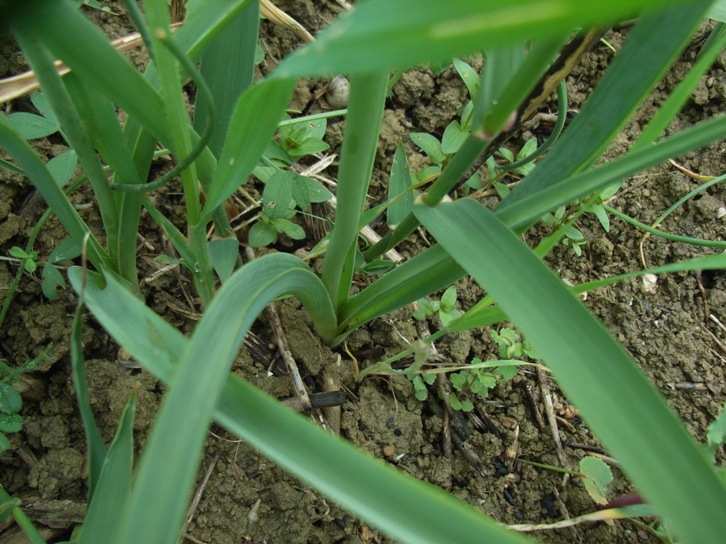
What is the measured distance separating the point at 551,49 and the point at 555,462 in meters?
→ 0.94

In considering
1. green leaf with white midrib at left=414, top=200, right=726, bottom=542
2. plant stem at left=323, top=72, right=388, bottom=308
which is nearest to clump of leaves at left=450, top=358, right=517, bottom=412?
plant stem at left=323, top=72, right=388, bottom=308

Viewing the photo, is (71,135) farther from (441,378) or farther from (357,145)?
(441,378)

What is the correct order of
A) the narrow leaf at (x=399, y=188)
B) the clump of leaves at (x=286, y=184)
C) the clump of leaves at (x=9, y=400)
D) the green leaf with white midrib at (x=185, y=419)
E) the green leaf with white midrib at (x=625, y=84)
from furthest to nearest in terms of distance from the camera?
the narrow leaf at (x=399, y=188) < the clump of leaves at (x=286, y=184) < the clump of leaves at (x=9, y=400) < the green leaf with white midrib at (x=625, y=84) < the green leaf with white midrib at (x=185, y=419)

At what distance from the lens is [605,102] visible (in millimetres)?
536

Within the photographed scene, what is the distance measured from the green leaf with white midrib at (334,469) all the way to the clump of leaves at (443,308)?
61cm

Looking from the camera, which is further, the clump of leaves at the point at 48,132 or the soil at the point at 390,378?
the soil at the point at 390,378

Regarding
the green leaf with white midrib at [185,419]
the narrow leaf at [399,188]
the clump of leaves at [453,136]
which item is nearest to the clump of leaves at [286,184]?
the narrow leaf at [399,188]

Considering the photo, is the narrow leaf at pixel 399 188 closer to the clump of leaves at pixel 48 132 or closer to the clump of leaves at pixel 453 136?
the clump of leaves at pixel 453 136

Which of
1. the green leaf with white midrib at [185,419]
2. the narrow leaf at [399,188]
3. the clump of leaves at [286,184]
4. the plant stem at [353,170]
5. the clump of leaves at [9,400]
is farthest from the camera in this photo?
the narrow leaf at [399,188]

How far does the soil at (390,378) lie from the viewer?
931 millimetres

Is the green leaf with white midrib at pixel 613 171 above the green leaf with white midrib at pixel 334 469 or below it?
above

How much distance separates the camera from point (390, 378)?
1.09 meters

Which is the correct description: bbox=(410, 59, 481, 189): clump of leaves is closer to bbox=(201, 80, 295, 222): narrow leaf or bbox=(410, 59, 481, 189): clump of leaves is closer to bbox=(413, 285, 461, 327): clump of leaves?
bbox=(413, 285, 461, 327): clump of leaves

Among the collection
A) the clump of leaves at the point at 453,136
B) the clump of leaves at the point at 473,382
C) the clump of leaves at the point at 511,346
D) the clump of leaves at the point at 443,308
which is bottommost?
the clump of leaves at the point at 473,382
